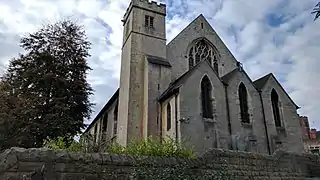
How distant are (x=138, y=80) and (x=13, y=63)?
8914mm

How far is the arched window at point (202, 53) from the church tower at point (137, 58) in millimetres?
2869

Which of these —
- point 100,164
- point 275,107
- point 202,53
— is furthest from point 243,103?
point 100,164

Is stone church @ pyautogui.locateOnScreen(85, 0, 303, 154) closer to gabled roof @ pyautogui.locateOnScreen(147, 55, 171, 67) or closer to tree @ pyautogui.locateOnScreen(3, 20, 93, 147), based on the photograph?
gabled roof @ pyautogui.locateOnScreen(147, 55, 171, 67)

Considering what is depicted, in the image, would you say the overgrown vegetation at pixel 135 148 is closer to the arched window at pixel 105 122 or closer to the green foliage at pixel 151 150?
the green foliage at pixel 151 150

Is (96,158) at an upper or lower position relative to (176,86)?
lower

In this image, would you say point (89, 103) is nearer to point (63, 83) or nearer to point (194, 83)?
point (63, 83)

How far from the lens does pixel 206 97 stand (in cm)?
1941

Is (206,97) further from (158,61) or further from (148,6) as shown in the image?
(148,6)

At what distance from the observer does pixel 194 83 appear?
62.1 ft

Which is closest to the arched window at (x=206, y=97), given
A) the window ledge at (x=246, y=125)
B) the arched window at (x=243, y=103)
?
the window ledge at (x=246, y=125)

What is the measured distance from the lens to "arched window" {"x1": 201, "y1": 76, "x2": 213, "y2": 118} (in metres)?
18.8

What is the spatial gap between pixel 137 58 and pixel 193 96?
636cm

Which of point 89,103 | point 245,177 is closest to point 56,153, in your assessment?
point 245,177

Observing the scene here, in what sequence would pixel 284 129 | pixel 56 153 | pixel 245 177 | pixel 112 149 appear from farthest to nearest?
pixel 284 129, pixel 245 177, pixel 112 149, pixel 56 153
